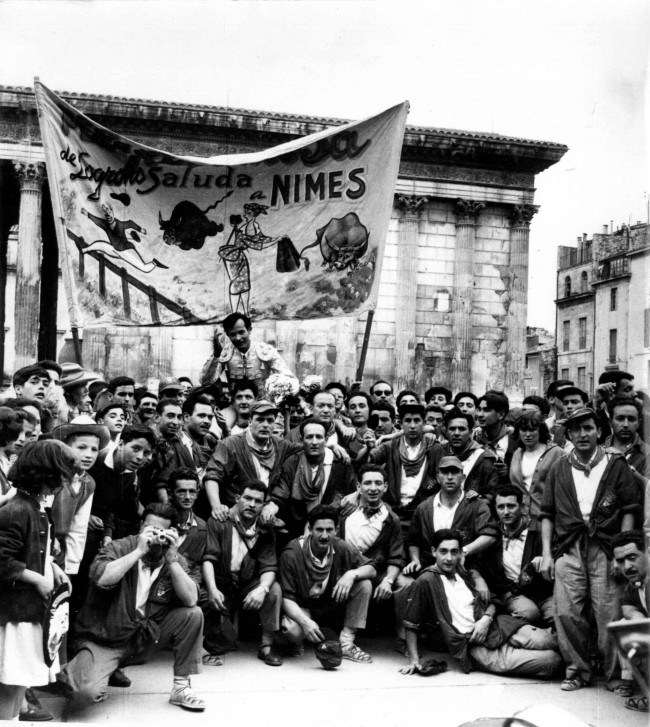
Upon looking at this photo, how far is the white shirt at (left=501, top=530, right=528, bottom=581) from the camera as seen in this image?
7.84 m

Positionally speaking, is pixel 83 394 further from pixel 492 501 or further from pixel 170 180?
pixel 492 501

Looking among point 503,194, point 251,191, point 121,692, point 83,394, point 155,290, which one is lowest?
point 121,692

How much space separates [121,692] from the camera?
6.63 metres

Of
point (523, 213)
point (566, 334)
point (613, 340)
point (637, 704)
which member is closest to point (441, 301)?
point (523, 213)

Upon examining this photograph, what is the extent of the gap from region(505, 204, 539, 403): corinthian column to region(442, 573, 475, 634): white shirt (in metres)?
20.6

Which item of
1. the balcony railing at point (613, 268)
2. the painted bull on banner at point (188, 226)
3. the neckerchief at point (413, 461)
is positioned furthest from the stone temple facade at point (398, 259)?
the neckerchief at point (413, 461)

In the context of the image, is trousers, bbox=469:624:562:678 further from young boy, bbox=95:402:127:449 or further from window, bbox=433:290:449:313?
window, bbox=433:290:449:313

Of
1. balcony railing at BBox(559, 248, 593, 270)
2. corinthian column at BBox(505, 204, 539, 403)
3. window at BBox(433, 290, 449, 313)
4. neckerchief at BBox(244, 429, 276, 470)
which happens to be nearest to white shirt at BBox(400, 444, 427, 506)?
neckerchief at BBox(244, 429, 276, 470)

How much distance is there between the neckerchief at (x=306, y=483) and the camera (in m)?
8.08

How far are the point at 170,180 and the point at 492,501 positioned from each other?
449 cm

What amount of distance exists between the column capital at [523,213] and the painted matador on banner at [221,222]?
1973 centimetres

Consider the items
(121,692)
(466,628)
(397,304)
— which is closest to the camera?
(121,692)

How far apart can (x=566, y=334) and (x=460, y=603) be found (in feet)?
157

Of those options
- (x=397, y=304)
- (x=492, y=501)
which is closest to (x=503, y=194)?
(x=397, y=304)
